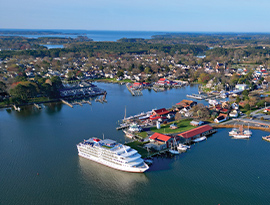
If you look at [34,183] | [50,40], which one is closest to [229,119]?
[34,183]

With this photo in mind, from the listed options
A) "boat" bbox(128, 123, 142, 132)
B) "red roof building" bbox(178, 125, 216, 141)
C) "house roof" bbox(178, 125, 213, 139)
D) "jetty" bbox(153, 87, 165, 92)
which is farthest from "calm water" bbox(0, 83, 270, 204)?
"jetty" bbox(153, 87, 165, 92)

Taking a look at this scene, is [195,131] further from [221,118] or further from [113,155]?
[113,155]

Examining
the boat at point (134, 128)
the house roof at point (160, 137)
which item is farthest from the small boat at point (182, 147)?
the boat at point (134, 128)

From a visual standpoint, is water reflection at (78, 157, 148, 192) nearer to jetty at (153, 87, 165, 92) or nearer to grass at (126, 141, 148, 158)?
grass at (126, 141, 148, 158)

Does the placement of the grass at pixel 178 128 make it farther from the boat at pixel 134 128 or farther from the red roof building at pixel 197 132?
the boat at pixel 134 128

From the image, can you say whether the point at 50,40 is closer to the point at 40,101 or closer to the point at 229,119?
the point at 40,101

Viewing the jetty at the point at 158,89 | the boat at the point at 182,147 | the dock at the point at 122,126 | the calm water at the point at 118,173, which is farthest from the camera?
the jetty at the point at 158,89

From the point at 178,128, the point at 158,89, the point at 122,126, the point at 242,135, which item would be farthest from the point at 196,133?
the point at 158,89

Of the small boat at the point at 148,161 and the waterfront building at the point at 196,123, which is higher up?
the waterfront building at the point at 196,123
